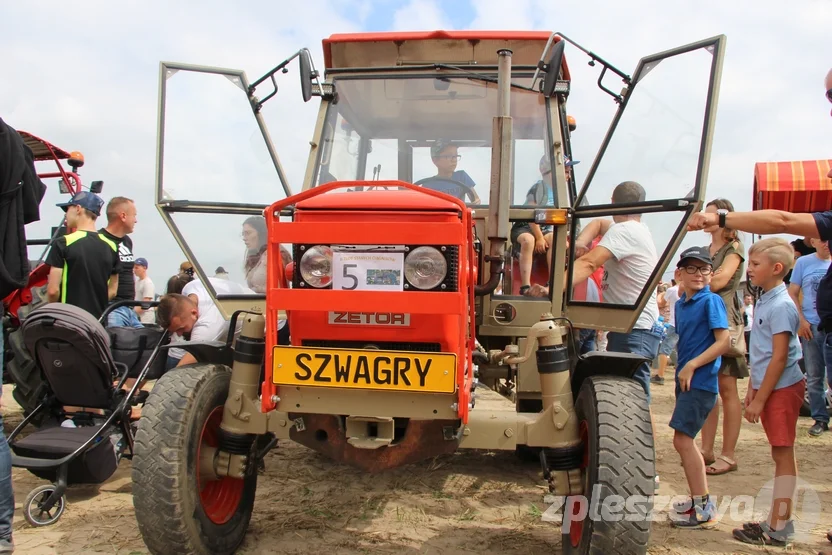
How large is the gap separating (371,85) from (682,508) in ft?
10.7

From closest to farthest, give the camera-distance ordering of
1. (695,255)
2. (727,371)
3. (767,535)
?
(767,535) → (695,255) → (727,371)

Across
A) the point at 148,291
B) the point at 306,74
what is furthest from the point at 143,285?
the point at 306,74

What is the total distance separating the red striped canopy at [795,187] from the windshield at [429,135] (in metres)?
6.67

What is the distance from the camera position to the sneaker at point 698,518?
3.63 metres

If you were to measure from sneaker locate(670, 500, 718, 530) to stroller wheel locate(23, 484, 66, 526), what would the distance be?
3.46 m

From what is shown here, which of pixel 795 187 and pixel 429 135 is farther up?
pixel 795 187

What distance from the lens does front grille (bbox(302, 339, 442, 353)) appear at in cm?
279

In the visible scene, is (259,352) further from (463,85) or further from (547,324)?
(463,85)

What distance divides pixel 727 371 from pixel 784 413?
1.32 metres

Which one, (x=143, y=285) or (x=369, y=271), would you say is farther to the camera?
(x=143, y=285)

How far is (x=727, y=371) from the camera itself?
15.5 feet

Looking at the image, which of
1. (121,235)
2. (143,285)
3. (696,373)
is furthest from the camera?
(143,285)

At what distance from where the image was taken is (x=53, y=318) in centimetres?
371

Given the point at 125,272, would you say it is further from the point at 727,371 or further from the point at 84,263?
the point at 727,371
